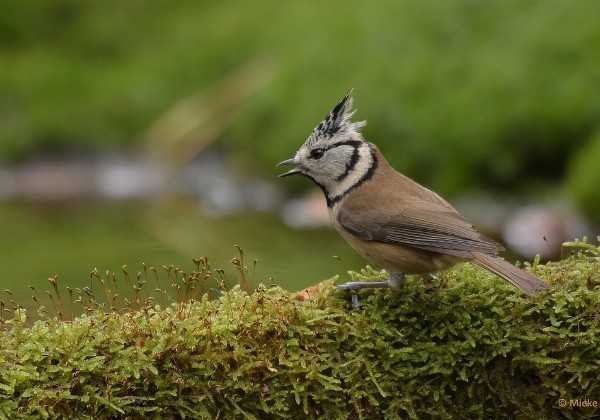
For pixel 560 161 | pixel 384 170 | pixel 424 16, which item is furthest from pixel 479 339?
pixel 424 16

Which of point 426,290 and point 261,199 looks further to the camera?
point 261,199

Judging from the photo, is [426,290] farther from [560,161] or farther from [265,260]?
[560,161]

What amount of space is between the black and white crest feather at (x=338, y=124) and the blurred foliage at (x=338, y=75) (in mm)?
8298

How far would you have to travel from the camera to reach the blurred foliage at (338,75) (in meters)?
15.4

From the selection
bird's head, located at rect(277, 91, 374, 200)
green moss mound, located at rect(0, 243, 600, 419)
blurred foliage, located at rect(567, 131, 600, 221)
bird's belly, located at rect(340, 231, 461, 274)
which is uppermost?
blurred foliage, located at rect(567, 131, 600, 221)

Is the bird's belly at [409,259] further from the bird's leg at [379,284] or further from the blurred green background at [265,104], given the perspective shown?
the blurred green background at [265,104]

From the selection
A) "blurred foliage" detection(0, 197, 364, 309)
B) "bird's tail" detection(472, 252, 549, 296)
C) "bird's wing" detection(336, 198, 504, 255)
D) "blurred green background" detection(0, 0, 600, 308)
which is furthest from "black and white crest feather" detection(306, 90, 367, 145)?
"blurred green background" detection(0, 0, 600, 308)

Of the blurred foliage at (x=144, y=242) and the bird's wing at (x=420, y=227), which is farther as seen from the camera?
the blurred foliage at (x=144, y=242)

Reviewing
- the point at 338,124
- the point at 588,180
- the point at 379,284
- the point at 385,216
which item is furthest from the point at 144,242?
the point at 379,284

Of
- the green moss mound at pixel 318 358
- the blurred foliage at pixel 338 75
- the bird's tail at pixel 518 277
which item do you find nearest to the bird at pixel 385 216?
the bird's tail at pixel 518 277

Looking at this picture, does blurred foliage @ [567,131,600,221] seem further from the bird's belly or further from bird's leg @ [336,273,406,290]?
bird's leg @ [336,273,406,290]

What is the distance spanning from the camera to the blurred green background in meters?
14.1

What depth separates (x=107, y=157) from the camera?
18953mm

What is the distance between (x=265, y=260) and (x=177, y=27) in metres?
10.4
